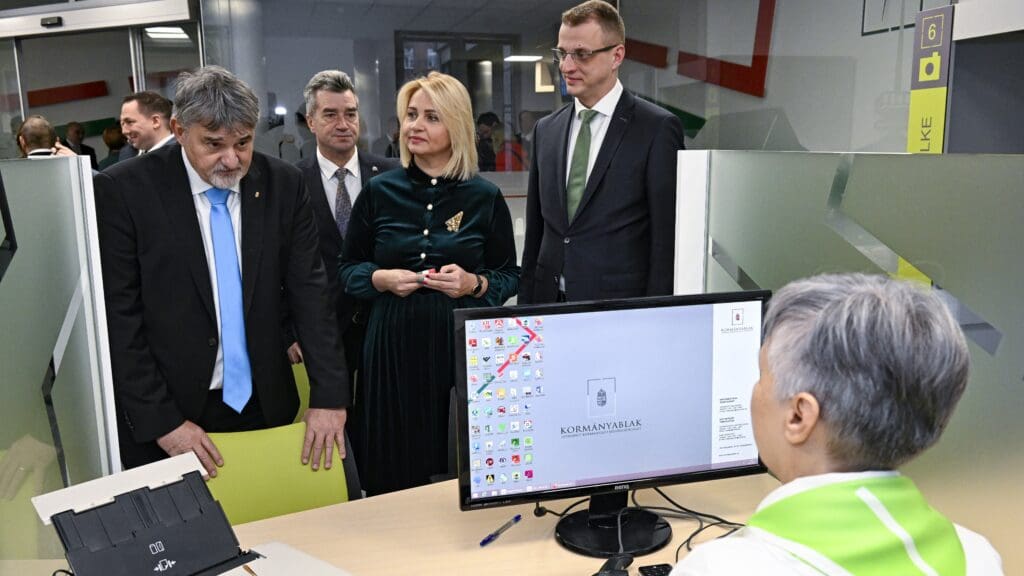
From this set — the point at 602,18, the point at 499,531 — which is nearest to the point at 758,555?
the point at 499,531

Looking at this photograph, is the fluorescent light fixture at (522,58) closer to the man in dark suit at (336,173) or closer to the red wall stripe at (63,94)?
the man in dark suit at (336,173)

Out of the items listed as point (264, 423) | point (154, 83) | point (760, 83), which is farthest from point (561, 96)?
point (264, 423)

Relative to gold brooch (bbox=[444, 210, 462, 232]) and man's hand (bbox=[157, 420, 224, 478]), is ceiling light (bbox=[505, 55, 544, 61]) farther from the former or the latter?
man's hand (bbox=[157, 420, 224, 478])

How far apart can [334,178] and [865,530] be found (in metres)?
2.62

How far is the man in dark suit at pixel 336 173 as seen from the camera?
2.94m

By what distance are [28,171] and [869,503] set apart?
1.58m

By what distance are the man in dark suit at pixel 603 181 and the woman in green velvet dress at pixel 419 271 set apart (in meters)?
0.21

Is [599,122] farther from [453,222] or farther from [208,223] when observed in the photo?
[208,223]

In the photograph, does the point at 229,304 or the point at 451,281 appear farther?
the point at 451,281

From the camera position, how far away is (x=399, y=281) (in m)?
2.49

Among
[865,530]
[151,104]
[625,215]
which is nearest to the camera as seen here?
[865,530]

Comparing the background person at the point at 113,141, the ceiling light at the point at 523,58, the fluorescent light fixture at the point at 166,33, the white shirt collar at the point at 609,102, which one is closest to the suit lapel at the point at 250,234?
the white shirt collar at the point at 609,102

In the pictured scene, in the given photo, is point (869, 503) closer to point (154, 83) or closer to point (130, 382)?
point (130, 382)

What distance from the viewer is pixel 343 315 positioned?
2.92 metres
